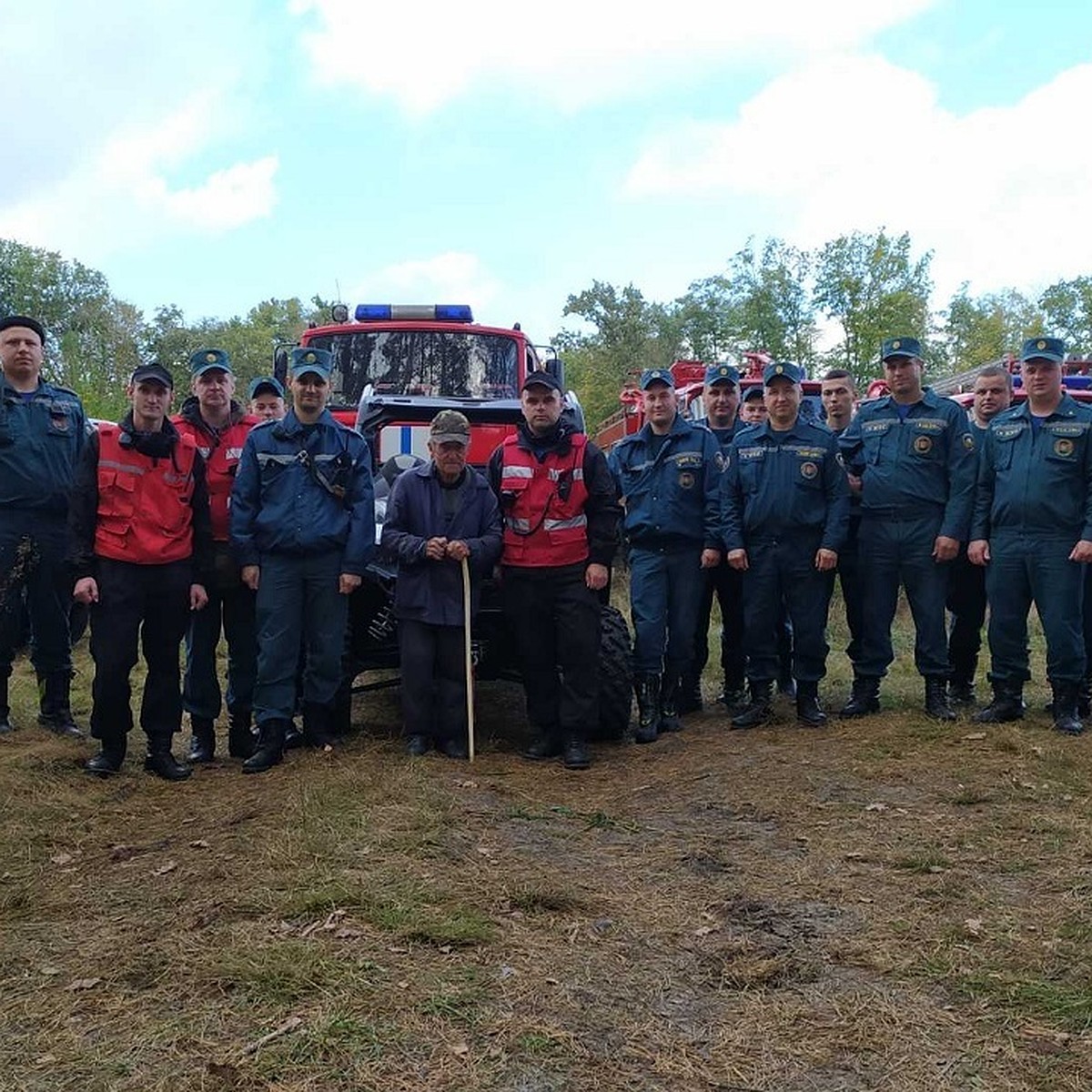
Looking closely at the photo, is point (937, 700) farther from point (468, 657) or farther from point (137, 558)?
point (137, 558)

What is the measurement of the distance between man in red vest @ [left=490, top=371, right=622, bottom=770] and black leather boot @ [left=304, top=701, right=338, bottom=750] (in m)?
1.07

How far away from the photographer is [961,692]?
6699mm

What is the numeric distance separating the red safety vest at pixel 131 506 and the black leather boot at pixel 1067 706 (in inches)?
177

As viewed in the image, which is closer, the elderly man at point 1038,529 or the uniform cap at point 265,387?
the elderly man at point 1038,529

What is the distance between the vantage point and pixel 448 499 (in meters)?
5.34

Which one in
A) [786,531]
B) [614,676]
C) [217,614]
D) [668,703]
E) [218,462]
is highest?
[218,462]

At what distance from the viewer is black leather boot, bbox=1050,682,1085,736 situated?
5555 mm

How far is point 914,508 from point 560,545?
2.02m

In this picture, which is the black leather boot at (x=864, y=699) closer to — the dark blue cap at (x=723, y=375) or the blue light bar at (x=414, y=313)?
the dark blue cap at (x=723, y=375)

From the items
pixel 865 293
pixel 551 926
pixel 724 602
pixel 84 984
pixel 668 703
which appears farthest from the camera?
pixel 865 293

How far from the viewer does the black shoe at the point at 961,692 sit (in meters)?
6.63

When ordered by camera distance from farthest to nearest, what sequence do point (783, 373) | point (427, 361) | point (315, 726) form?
1. point (427, 361)
2. point (783, 373)
3. point (315, 726)

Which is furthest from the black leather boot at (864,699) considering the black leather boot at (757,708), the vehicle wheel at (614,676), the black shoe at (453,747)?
the black shoe at (453,747)

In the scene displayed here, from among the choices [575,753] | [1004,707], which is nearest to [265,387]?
[575,753]
